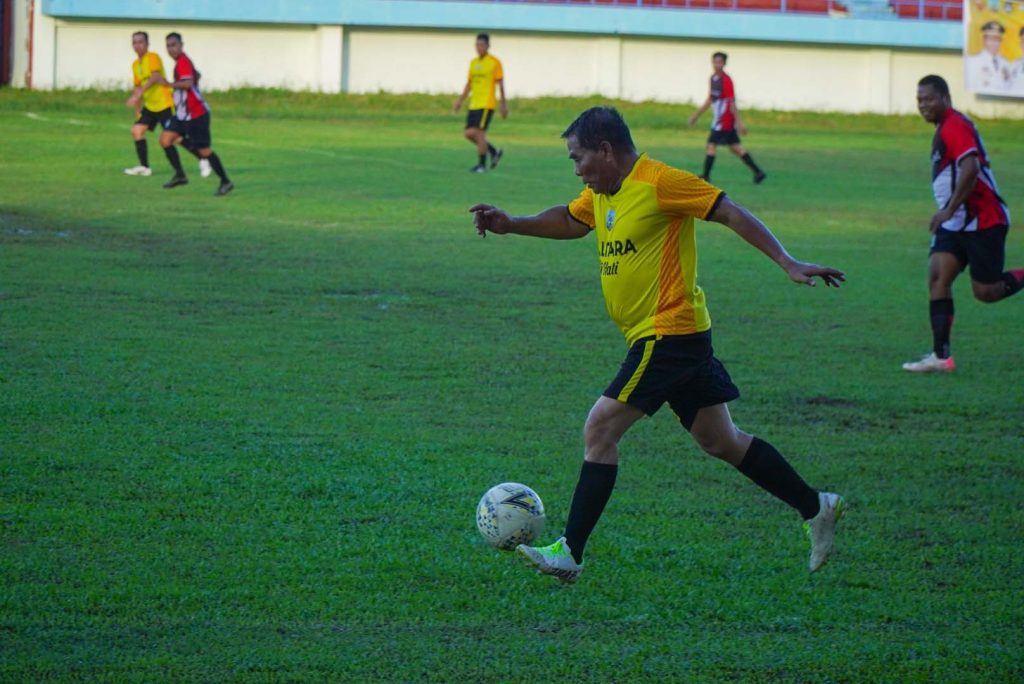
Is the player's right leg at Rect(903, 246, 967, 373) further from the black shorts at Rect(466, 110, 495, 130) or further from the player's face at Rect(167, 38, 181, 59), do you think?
the black shorts at Rect(466, 110, 495, 130)

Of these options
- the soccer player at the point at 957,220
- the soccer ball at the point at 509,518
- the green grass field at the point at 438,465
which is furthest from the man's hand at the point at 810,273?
the soccer player at the point at 957,220

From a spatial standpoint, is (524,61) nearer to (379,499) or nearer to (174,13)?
(174,13)

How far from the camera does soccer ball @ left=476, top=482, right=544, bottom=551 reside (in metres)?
5.66

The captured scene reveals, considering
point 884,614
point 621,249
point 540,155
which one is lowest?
point 884,614

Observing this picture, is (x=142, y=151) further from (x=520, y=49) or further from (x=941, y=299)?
(x=520, y=49)

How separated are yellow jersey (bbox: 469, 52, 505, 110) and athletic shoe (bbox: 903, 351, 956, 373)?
14181mm

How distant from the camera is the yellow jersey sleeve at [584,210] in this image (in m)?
6.01

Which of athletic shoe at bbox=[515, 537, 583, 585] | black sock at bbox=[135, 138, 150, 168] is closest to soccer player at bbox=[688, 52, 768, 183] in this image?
black sock at bbox=[135, 138, 150, 168]

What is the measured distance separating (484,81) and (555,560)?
19.1 m

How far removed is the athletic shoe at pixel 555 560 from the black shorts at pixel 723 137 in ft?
59.1

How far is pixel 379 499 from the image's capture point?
6582 millimetres

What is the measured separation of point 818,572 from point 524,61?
37.0 m

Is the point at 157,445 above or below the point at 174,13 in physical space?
below

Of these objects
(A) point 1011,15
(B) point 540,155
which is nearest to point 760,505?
(B) point 540,155
